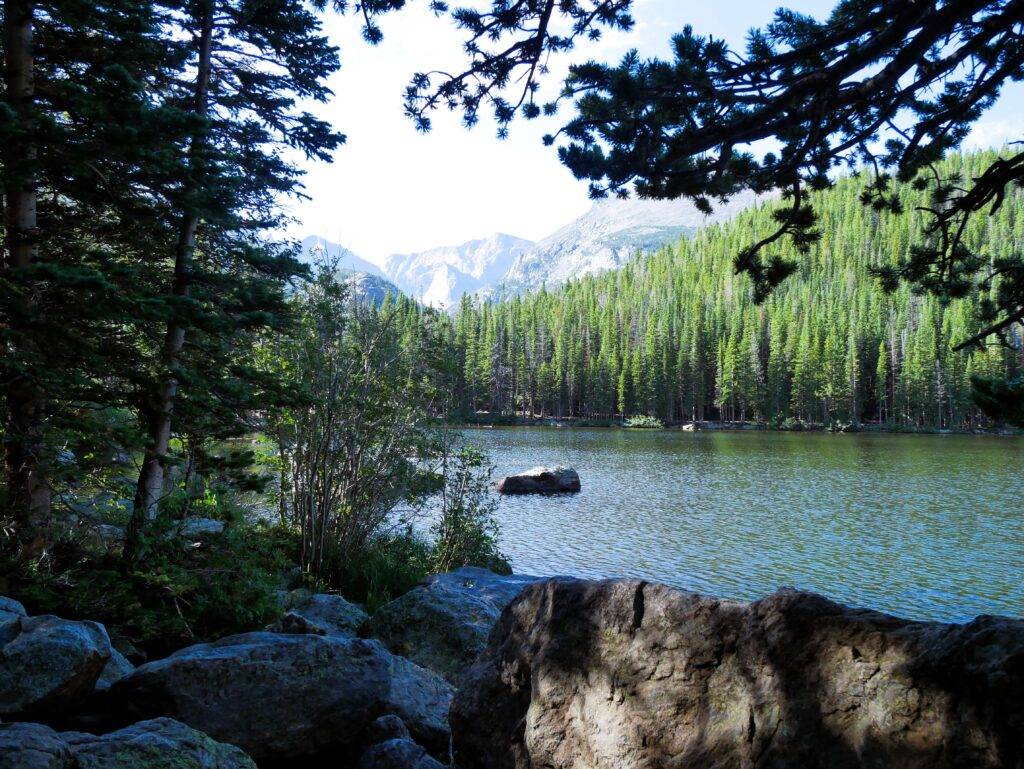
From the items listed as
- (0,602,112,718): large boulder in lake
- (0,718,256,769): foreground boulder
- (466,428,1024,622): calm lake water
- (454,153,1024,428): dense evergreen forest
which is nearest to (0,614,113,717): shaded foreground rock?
(0,602,112,718): large boulder in lake

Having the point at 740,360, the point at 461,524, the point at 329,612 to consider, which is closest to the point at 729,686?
the point at 329,612

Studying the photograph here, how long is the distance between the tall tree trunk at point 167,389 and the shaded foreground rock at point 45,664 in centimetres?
207

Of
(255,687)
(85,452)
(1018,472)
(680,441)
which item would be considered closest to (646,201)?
(255,687)

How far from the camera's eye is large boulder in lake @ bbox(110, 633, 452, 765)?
3.89 metres

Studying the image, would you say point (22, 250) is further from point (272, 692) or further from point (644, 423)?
point (644, 423)

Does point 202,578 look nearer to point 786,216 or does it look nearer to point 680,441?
point 786,216

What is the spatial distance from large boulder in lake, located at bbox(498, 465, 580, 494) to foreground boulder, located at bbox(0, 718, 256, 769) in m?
23.1

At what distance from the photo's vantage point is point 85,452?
586 centimetres

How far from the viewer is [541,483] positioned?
26.1 m

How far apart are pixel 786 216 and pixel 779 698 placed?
11.5ft

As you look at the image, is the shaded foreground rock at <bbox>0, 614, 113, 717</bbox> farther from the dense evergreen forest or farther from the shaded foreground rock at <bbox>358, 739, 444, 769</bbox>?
the dense evergreen forest

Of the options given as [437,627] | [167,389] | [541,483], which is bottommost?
[541,483]

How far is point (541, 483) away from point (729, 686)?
2356 cm

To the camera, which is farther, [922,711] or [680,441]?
[680,441]
